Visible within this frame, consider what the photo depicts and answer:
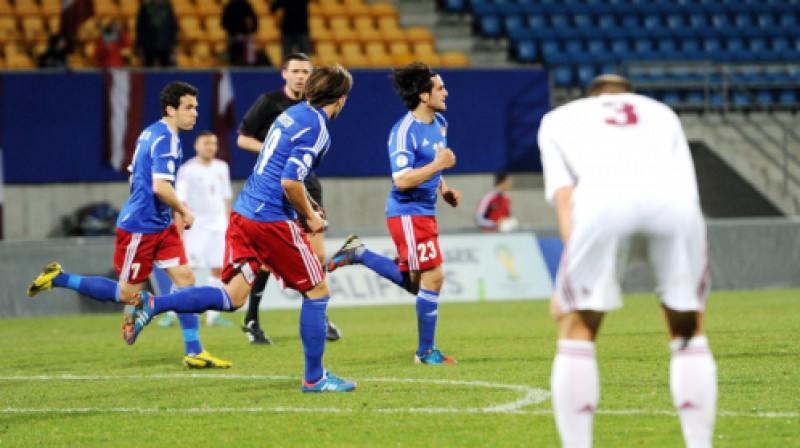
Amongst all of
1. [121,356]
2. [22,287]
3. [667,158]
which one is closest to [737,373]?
[667,158]

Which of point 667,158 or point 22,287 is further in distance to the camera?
point 22,287

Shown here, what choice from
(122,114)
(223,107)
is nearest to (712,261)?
(223,107)

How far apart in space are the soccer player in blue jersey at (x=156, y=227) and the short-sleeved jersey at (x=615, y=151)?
5.15 m

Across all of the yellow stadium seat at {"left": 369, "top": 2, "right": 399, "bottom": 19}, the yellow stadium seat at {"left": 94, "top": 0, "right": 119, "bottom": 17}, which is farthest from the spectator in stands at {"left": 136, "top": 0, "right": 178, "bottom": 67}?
the yellow stadium seat at {"left": 369, "top": 2, "right": 399, "bottom": 19}

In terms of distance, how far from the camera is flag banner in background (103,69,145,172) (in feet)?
64.3

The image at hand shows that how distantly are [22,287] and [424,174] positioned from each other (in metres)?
9.07

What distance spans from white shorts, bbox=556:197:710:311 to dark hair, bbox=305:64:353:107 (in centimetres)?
324

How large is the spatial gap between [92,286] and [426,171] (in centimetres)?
282

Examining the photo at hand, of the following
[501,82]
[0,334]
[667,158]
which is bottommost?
[0,334]

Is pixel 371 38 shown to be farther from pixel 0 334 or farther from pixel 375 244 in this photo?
pixel 0 334

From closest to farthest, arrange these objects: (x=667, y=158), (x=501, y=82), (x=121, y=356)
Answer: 1. (x=667, y=158)
2. (x=121, y=356)
3. (x=501, y=82)

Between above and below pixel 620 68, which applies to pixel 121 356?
below

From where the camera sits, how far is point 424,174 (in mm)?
9414

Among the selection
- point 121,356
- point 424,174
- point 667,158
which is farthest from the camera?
point 121,356
